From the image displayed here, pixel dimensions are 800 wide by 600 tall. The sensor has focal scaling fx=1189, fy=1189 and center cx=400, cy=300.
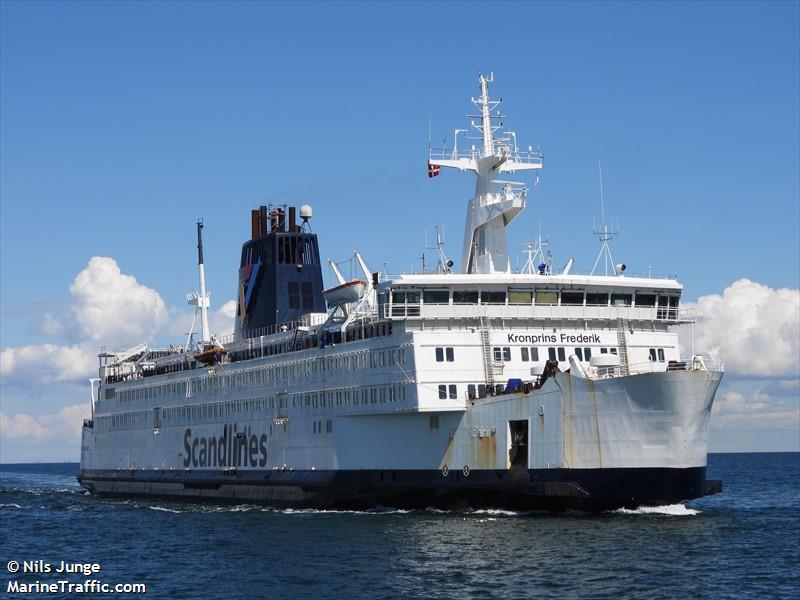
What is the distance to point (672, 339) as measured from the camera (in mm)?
46125

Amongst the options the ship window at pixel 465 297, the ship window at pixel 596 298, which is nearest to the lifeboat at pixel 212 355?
the ship window at pixel 465 297

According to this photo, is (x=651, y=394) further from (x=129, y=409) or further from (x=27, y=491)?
(x=27, y=491)

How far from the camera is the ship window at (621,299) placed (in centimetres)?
4534

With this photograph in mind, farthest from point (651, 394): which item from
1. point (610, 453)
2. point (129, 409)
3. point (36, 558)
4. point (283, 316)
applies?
point (129, 409)

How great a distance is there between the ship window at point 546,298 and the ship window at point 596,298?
1339 millimetres

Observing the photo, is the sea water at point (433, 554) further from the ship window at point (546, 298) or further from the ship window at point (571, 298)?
the ship window at point (571, 298)

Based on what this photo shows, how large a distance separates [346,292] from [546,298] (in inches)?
344

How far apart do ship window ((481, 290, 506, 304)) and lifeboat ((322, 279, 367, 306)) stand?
243 inches

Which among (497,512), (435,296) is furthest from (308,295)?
(497,512)

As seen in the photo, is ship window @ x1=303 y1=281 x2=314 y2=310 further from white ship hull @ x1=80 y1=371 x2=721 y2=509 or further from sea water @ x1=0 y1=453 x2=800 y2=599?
sea water @ x1=0 y1=453 x2=800 y2=599

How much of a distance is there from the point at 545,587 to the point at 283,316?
105 ft

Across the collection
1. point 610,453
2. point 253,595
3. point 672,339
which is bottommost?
point 253,595

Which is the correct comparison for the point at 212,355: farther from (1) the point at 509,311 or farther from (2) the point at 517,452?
(2) the point at 517,452

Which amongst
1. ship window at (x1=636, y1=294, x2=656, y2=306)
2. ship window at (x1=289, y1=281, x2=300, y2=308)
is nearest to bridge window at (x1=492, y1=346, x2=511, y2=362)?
ship window at (x1=636, y1=294, x2=656, y2=306)
